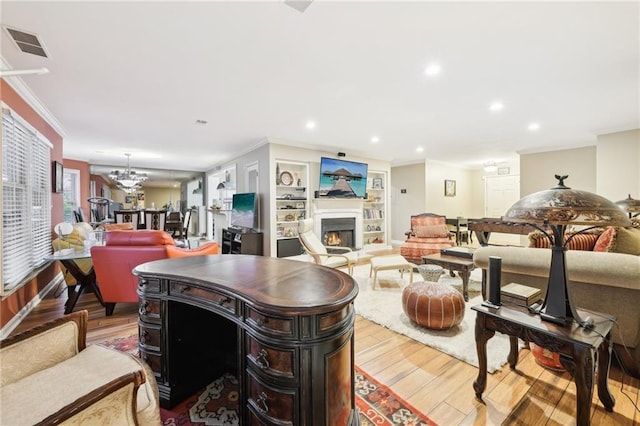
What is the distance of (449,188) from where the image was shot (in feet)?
27.7

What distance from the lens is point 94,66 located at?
2.51m

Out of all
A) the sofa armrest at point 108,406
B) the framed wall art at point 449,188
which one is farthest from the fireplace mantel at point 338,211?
the sofa armrest at point 108,406

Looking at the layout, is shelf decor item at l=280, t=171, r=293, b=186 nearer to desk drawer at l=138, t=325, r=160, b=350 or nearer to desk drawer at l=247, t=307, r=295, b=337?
desk drawer at l=138, t=325, r=160, b=350

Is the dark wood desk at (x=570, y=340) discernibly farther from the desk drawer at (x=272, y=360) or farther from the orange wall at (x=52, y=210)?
the orange wall at (x=52, y=210)

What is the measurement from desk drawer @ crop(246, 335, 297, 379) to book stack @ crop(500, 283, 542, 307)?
4.94 ft

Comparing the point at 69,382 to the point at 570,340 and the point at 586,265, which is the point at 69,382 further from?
the point at 586,265

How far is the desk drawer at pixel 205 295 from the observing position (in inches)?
51.2

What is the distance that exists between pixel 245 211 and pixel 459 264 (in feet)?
14.0

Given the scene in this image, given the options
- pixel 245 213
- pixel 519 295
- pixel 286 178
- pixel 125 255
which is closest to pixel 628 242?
pixel 519 295

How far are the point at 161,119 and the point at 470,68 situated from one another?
13.7 feet

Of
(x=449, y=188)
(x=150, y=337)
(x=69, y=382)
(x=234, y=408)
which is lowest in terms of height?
(x=234, y=408)

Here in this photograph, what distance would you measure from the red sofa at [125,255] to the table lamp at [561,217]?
2.78 metres

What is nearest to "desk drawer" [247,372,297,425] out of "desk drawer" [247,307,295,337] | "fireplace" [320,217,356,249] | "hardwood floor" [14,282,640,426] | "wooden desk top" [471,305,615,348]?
"desk drawer" [247,307,295,337]

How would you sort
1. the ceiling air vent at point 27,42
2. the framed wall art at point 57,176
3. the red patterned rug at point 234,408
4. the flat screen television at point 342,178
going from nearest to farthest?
1. the red patterned rug at point 234,408
2. the ceiling air vent at point 27,42
3. the framed wall art at point 57,176
4. the flat screen television at point 342,178
